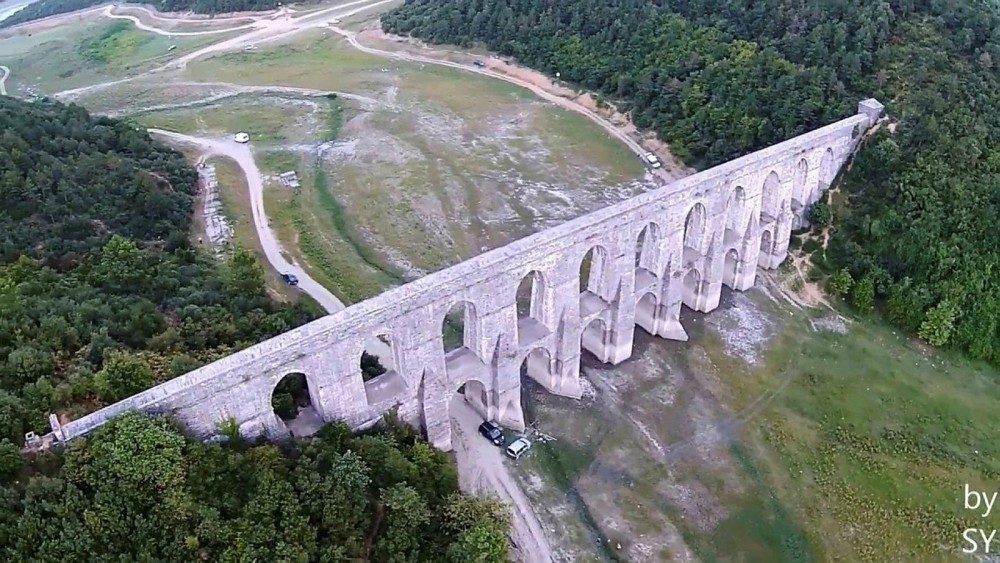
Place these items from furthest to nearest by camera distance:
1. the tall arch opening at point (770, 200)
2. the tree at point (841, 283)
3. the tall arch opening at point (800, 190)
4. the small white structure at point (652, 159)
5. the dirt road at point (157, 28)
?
the dirt road at point (157, 28), the small white structure at point (652, 159), the tall arch opening at point (800, 190), the tree at point (841, 283), the tall arch opening at point (770, 200)

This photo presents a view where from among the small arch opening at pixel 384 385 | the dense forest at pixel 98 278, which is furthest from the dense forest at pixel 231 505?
the dense forest at pixel 98 278

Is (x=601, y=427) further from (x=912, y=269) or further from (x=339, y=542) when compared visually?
(x=912, y=269)

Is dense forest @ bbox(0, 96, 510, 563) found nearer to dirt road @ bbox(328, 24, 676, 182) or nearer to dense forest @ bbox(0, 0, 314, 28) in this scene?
dirt road @ bbox(328, 24, 676, 182)

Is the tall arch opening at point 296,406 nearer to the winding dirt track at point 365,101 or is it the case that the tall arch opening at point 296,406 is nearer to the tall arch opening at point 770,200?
the winding dirt track at point 365,101

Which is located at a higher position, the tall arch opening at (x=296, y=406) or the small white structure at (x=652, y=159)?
the tall arch opening at (x=296, y=406)

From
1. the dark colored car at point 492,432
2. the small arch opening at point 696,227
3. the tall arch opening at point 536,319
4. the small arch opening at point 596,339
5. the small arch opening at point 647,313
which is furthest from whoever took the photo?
the small arch opening at point 647,313

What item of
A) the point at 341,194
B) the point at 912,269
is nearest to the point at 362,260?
the point at 341,194

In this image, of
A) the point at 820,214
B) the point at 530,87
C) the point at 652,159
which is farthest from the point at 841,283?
the point at 530,87
